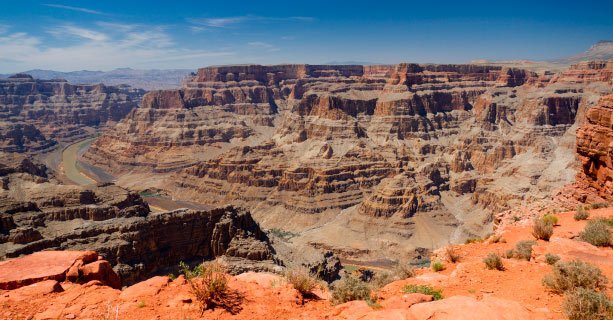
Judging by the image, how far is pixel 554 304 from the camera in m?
12.4

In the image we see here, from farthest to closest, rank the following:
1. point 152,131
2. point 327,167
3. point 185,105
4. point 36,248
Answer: point 185,105 < point 152,131 < point 327,167 < point 36,248

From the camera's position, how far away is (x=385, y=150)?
122m

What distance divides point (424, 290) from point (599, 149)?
21.1 m

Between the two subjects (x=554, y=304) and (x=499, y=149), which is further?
(x=499, y=149)

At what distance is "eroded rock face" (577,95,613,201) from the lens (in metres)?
27.0

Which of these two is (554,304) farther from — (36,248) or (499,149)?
(499,149)

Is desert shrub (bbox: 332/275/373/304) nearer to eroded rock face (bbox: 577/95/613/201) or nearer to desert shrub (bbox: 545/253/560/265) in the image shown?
desert shrub (bbox: 545/253/560/265)

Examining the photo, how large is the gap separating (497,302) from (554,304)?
2.31 metres

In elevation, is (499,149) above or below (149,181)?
above

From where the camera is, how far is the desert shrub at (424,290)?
13.9m

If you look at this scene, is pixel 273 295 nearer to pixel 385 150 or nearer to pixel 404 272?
pixel 404 272

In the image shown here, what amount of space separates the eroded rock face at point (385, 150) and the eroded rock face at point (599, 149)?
49468mm

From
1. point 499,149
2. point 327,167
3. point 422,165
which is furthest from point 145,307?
point 499,149

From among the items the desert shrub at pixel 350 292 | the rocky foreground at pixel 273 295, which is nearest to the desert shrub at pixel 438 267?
the rocky foreground at pixel 273 295
